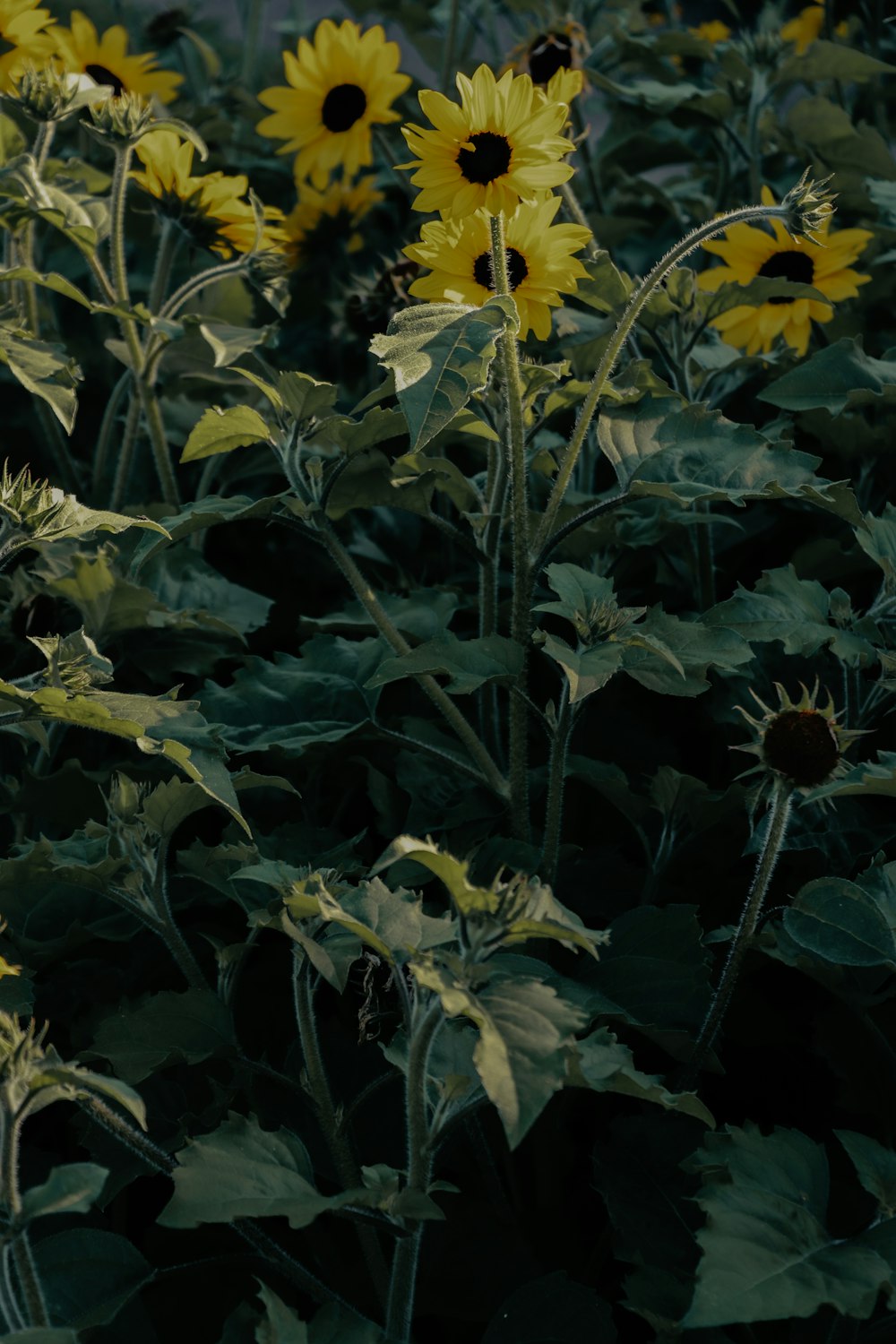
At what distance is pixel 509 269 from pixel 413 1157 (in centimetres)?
76

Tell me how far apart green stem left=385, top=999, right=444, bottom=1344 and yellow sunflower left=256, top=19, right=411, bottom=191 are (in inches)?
54.5

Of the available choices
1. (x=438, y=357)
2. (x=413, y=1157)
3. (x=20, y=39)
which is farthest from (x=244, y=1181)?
(x=20, y=39)

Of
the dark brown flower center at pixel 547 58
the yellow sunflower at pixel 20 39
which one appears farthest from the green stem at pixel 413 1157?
the dark brown flower center at pixel 547 58

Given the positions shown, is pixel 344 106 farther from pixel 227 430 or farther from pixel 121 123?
pixel 227 430

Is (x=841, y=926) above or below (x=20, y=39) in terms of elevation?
below

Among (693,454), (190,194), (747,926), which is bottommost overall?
(747,926)

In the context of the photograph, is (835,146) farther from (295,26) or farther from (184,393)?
(295,26)

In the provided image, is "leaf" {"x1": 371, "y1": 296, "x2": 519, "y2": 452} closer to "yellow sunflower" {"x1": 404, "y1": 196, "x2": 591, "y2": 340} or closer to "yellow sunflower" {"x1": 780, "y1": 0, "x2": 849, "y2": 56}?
"yellow sunflower" {"x1": 404, "y1": 196, "x2": 591, "y2": 340}

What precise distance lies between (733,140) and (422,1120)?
4.85ft

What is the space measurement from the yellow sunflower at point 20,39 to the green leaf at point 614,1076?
1.23m

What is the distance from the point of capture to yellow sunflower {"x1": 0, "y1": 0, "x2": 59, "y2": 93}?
163cm

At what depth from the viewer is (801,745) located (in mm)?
970

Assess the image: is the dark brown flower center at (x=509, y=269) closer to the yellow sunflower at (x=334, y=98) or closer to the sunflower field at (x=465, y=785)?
the sunflower field at (x=465, y=785)

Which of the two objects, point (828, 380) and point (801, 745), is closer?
point (801, 745)
